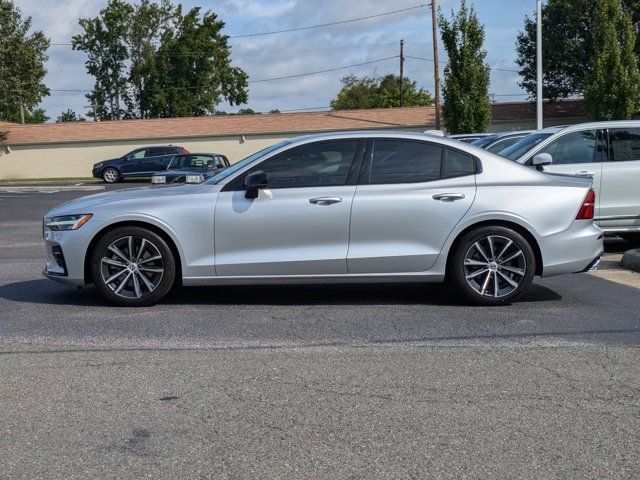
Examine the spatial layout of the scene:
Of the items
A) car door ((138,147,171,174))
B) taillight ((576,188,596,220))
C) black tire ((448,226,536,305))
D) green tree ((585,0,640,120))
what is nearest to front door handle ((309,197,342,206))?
black tire ((448,226,536,305))

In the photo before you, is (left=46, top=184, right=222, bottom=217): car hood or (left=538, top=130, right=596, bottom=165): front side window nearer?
(left=46, top=184, right=222, bottom=217): car hood

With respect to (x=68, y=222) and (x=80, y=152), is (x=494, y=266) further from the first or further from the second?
(x=80, y=152)

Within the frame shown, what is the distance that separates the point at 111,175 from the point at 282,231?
111 feet

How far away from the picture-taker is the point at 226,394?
16.5 feet

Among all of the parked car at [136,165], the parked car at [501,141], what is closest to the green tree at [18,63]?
the parked car at [136,165]

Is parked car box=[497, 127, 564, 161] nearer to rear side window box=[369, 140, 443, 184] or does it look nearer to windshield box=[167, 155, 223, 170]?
rear side window box=[369, 140, 443, 184]

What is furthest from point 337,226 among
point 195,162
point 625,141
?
point 195,162

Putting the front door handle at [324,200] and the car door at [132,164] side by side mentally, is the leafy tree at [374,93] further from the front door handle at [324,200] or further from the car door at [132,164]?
the front door handle at [324,200]

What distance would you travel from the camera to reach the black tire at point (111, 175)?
130 feet

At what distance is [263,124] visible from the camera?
4975 cm

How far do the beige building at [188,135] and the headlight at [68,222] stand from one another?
134 feet

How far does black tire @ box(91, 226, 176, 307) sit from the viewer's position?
749 cm

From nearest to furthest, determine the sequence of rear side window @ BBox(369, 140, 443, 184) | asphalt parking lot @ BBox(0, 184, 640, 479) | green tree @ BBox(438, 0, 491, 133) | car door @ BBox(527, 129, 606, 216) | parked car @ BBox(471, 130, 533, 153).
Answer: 1. asphalt parking lot @ BBox(0, 184, 640, 479)
2. rear side window @ BBox(369, 140, 443, 184)
3. car door @ BBox(527, 129, 606, 216)
4. parked car @ BBox(471, 130, 533, 153)
5. green tree @ BBox(438, 0, 491, 133)

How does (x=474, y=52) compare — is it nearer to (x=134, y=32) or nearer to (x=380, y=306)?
(x=380, y=306)
